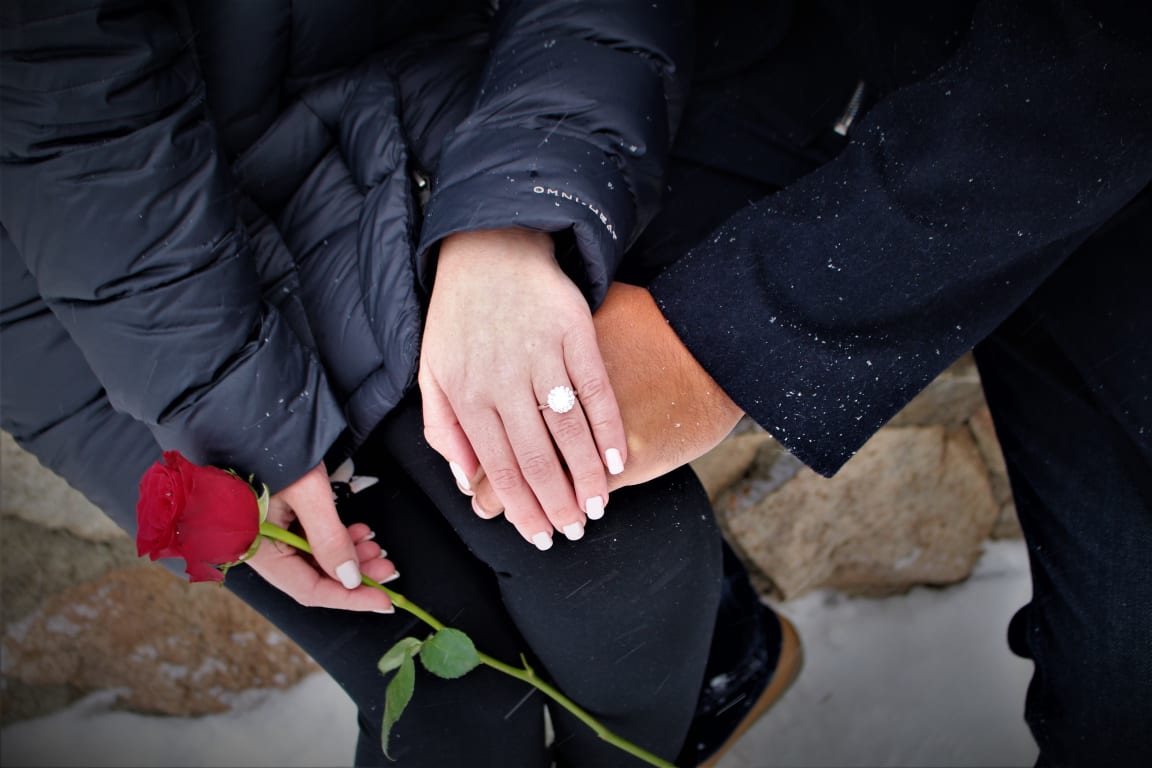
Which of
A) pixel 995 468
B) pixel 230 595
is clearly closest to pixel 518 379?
pixel 230 595

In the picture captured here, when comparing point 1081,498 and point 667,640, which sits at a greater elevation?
point 1081,498

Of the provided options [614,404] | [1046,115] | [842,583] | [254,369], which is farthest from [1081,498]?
[254,369]

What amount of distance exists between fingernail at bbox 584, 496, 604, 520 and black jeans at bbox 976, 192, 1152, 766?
0.50 meters

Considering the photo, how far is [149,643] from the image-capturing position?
131cm

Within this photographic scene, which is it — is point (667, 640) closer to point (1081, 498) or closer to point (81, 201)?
point (1081, 498)

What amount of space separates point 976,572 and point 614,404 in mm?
1054

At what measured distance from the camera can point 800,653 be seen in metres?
1.25

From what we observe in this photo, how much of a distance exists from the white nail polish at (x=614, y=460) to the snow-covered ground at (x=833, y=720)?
0.72m

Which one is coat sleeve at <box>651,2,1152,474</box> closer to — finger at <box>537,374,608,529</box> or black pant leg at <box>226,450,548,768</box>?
finger at <box>537,374,608,529</box>

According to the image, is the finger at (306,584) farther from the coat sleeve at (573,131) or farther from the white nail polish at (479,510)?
the coat sleeve at (573,131)

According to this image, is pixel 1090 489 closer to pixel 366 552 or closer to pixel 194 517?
pixel 366 552

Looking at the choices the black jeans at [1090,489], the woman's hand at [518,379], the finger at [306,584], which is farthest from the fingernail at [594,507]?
the black jeans at [1090,489]

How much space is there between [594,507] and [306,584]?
0.97 ft

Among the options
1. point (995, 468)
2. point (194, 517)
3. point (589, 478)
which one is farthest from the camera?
point (995, 468)
